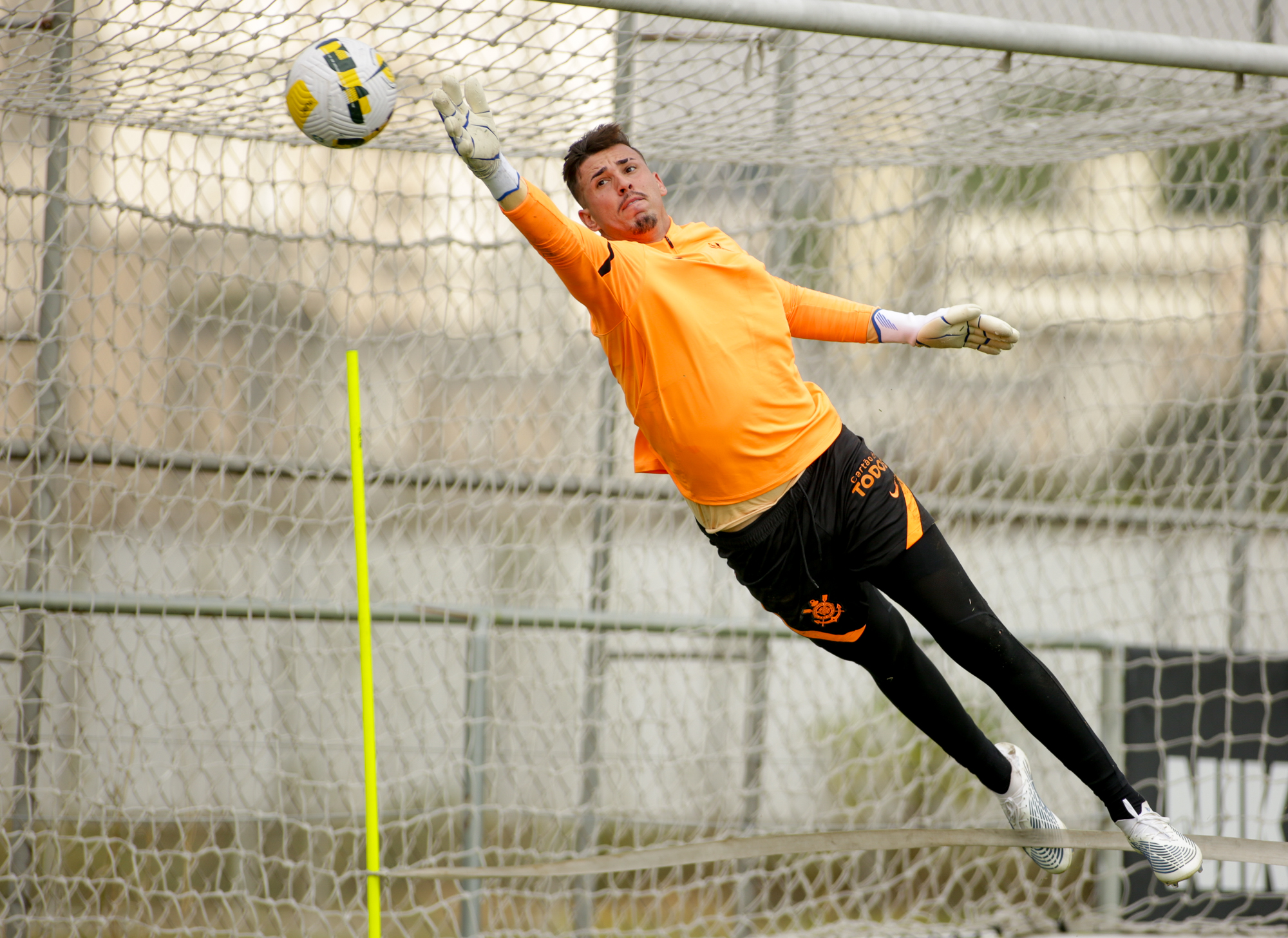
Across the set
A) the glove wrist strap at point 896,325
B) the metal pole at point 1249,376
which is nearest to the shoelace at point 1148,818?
the glove wrist strap at point 896,325

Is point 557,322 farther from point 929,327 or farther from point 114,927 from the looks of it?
point 114,927

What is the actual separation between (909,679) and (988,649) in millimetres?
246

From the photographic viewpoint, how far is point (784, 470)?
2182 mm

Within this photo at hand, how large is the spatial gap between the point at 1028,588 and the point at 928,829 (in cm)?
200

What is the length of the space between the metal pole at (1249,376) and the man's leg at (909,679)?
2551mm

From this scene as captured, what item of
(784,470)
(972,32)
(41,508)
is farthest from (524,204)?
(41,508)

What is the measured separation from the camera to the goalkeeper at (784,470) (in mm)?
2115

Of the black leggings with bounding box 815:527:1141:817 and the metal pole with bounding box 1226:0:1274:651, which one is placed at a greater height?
the metal pole with bounding box 1226:0:1274:651

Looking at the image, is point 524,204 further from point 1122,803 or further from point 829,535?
point 1122,803

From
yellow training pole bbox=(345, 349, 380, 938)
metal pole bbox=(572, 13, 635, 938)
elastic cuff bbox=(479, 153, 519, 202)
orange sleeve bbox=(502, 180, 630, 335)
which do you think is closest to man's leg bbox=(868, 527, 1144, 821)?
orange sleeve bbox=(502, 180, 630, 335)

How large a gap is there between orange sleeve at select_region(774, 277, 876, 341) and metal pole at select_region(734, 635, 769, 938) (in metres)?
1.94

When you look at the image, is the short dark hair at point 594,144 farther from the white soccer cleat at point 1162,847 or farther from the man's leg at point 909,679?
the white soccer cleat at point 1162,847

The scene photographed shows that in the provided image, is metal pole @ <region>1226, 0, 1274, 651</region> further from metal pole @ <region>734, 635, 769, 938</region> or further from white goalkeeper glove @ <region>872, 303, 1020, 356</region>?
white goalkeeper glove @ <region>872, 303, 1020, 356</region>

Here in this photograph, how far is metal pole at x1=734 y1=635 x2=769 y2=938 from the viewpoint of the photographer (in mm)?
4121
